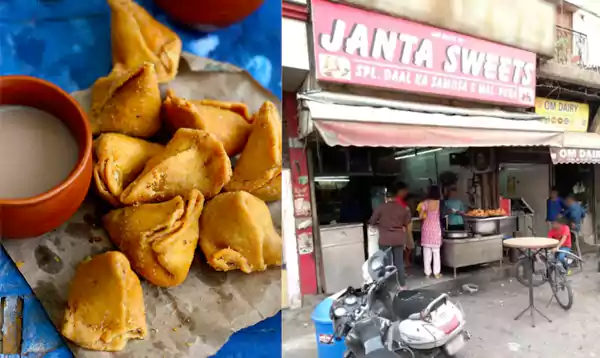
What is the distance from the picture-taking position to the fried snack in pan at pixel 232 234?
1311mm

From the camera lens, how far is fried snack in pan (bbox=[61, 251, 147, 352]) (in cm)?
115

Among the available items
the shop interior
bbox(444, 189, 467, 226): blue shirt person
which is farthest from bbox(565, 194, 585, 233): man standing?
bbox(444, 189, 467, 226): blue shirt person

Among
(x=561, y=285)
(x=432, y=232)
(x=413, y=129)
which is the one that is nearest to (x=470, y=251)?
(x=432, y=232)

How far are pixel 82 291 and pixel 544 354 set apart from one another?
16.0 feet

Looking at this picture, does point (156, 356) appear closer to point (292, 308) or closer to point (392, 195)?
point (292, 308)

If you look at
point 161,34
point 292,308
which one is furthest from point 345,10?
point 161,34

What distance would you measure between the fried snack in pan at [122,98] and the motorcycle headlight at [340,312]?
8.31 feet

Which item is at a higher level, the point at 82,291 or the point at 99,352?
the point at 82,291

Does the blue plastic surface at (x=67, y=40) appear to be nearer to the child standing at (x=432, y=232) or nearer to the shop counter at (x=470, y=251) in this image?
the child standing at (x=432, y=232)

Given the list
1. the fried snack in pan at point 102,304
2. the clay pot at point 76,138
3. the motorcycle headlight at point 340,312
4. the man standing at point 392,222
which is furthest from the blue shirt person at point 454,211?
the clay pot at point 76,138

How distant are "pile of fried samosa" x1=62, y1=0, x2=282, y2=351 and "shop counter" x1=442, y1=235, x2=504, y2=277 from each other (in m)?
6.40

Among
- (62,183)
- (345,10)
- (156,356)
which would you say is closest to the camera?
(62,183)

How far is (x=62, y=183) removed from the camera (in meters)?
1.05

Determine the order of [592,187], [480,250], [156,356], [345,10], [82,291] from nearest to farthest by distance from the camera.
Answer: [82,291] → [156,356] → [345,10] → [480,250] → [592,187]
